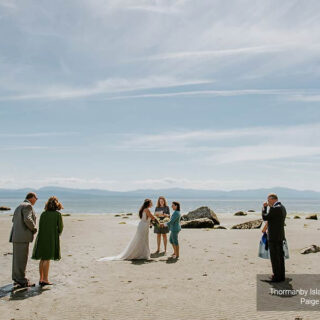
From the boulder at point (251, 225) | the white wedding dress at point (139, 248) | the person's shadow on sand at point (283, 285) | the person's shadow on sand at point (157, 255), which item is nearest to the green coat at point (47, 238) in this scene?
the white wedding dress at point (139, 248)

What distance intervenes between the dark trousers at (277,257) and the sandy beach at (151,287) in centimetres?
84

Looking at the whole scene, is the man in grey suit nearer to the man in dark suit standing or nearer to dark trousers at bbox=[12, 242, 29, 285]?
dark trousers at bbox=[12, 242, 29, 285]

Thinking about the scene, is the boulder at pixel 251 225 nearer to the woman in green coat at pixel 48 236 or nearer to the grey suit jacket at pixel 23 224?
the woman in green coat at pixel 48 236

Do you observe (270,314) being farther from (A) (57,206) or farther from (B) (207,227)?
(B) (207,227)

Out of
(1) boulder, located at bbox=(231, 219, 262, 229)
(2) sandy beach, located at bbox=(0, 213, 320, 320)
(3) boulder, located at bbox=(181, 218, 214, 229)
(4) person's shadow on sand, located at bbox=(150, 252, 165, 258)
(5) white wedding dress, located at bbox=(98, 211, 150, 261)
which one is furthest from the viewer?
(1) boulder, located at bbox=(231, 219, 262, 229)

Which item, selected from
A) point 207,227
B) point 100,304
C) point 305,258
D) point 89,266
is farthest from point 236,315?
point 207,227

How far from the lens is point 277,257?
11.3 metres

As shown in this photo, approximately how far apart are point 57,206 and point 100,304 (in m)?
3.27

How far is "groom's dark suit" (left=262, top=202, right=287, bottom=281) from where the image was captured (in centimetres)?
1118

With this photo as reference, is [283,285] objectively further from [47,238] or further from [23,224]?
[23,224]

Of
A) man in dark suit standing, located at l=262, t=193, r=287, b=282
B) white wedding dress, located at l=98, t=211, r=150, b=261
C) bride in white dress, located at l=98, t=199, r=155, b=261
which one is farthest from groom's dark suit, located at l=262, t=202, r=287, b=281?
white wedding dress, located at l=98, t=211, r=150, b=261

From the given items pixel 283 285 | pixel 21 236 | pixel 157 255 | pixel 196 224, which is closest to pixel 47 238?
pixel 21 236

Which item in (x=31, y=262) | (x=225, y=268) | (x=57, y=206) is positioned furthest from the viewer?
(x=31, y=262)

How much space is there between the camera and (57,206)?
11.1m
